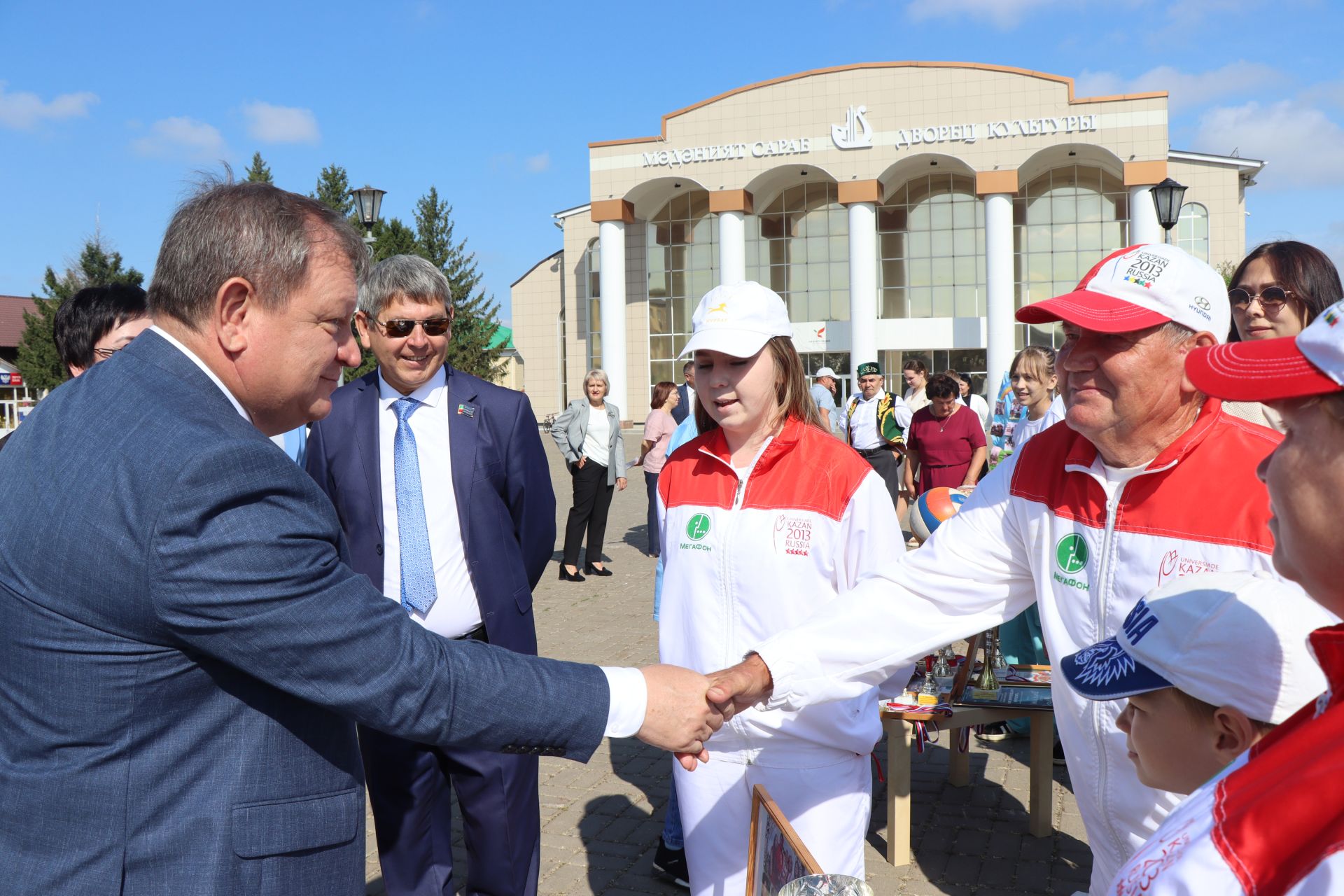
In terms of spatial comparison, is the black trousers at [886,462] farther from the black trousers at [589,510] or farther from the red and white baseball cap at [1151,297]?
the red and white baseball cap at [1151,297]

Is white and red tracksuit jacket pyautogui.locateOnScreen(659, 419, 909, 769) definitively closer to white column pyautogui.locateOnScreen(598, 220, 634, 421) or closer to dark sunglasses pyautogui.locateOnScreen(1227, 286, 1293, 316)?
dark sunglasses pyautogui.locateOnScreen(1227, 286, 1293, 316)

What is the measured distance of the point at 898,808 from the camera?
15.9ft

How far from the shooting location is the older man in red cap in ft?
6.88

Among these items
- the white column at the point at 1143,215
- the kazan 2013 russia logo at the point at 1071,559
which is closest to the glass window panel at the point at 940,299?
the white column at the point at 1143,215

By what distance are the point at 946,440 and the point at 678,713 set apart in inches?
312

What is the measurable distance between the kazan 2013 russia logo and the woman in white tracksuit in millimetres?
648

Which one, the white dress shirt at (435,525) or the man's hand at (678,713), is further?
the white dress shirt at (435,525)

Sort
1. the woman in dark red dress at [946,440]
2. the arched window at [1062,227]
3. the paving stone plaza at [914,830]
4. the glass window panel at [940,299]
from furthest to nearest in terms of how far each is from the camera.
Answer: the glass window panel at [940,299] → the arched window at [1062,227] → the woman in dark red dress at [946,440] → the paving stone plaza at [914,830]

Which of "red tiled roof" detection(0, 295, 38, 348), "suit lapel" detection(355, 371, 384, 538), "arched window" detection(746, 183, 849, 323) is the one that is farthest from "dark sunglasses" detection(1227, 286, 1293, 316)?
"red tiled roof" detection(0, 295, 38, 348)

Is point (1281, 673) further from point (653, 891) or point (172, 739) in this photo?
point (653, 891)

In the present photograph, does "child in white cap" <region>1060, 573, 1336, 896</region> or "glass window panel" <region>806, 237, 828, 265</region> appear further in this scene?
"glass window panel" <region>806, 237, 828, 265</region>

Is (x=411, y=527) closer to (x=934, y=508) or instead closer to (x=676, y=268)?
(x=934, y=508)

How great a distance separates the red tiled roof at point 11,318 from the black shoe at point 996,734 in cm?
7253

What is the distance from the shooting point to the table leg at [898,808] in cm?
486
